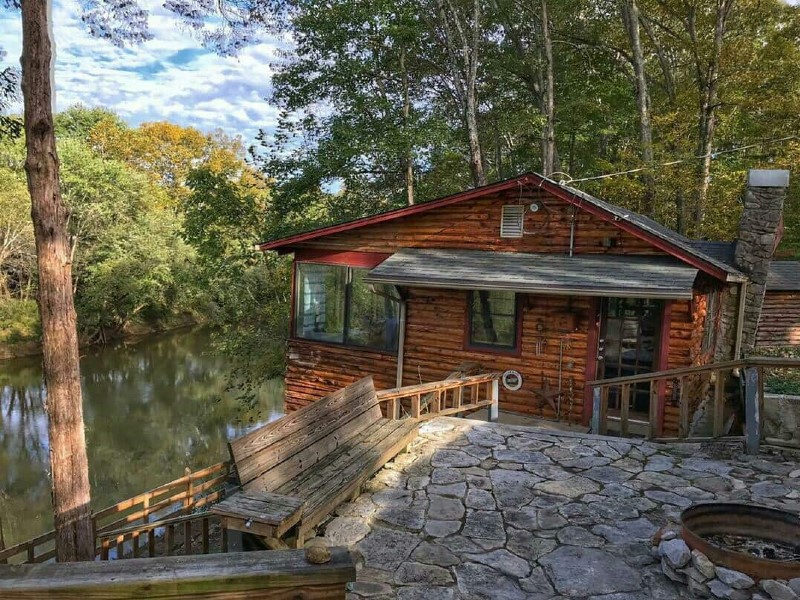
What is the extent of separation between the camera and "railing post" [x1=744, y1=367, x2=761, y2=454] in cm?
542

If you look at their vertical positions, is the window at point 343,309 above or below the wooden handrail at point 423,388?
above

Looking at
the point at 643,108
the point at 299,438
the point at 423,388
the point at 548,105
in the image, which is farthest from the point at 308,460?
the point at 548,105

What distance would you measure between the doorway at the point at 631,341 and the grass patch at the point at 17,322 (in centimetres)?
2315

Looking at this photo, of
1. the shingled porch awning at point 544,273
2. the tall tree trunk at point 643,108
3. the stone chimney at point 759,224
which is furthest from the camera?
the tall tree trunk at point 643,108

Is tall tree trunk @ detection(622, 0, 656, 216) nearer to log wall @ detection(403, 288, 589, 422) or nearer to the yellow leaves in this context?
log wall @ detection(403, 288, 589, 422)

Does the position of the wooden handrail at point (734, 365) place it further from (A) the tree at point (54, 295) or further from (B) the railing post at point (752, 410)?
(A) the tree at point (54, 295)

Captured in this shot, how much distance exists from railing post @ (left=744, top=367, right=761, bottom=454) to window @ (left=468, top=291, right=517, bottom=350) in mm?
3813

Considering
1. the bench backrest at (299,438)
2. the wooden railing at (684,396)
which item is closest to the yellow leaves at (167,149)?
the wooden railing at (684,396)

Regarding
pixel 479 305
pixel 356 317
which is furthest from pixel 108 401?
pixel 479 305

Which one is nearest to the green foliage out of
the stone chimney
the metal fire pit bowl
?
the stone chimney

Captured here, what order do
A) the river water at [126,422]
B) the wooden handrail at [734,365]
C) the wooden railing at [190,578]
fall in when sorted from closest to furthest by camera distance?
the wooden railing at [190,578], the wooden handrail at [734,365], the river water at [126,422]

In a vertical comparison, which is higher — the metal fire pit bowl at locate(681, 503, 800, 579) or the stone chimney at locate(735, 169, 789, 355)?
the stone chimney at locate(735, 169, 789, 355)

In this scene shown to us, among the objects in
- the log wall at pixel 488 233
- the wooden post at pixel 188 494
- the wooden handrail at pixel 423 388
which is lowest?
the wooden post at pixel 188 494

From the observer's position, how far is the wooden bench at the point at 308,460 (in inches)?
143
